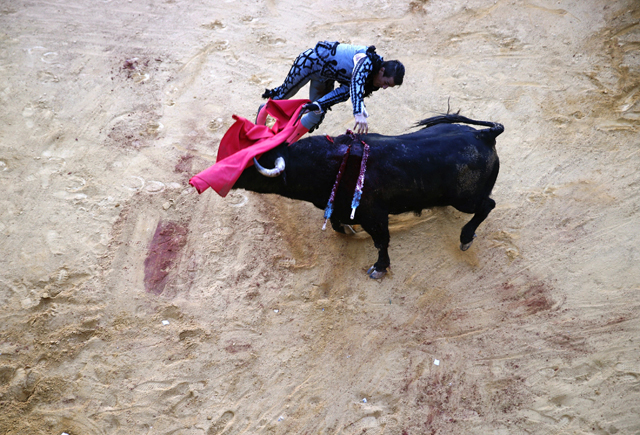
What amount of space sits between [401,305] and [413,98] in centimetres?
312

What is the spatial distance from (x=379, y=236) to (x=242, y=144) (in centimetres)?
160

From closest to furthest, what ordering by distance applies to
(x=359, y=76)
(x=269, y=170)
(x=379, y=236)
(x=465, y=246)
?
(x=269, y=170)
(x=359, y=76)
(x=379, y=236)
(x=465, y=246)

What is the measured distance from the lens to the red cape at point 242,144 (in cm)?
394

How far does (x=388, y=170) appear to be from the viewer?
14.6 feet

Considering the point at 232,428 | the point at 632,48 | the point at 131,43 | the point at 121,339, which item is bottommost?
the point at 232,428

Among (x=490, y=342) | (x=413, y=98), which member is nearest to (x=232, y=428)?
(x=490, y=342)

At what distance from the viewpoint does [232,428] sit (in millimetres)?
4125

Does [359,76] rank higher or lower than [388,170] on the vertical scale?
higher

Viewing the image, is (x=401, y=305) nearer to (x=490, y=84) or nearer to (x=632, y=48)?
(x=490, y=84)

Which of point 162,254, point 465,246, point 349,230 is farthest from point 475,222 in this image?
point 162,254

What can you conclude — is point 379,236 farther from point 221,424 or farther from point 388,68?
point 221,424

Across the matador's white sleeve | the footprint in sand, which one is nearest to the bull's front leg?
the matador's white sleeve

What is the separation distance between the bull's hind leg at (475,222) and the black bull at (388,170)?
23cm

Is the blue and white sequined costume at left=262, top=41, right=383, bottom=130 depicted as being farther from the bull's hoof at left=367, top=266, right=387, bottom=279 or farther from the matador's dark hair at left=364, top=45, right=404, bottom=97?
the bull's hoof at left=367, top=266, right=387, bottom=279
